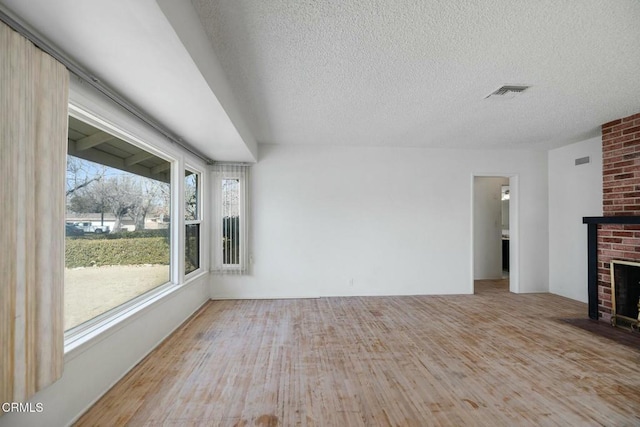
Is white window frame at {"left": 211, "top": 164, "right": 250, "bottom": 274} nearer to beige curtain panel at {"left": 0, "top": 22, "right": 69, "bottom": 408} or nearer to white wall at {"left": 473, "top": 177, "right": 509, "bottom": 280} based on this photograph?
beige curtain panel at {"left": 0, "top": 22, "right": 69, "bottom": 408}

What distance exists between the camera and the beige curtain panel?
130 centimetres

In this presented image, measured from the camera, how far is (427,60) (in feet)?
7.04

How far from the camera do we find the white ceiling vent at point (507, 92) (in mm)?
2600

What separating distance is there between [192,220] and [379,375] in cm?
323

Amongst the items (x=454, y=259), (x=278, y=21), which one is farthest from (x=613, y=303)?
(x=278, y=21)

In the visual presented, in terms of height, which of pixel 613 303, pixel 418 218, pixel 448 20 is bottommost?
pixel 613 303

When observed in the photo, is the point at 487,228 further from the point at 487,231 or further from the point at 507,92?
the point at 507,92

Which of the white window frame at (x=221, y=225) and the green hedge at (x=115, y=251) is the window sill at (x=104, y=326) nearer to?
the green hedge at (x=115, y=251)

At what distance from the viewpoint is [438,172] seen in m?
4.91

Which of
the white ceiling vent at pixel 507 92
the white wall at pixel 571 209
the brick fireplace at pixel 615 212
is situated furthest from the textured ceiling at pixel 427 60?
the white wall at pixel 571 209

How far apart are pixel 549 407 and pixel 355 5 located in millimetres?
2964

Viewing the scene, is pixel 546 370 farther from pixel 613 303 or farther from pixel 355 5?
pixel 355 5

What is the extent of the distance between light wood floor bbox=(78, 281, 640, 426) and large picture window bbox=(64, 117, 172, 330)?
0.72 meters

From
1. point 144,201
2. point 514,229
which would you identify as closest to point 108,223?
point 144,201
